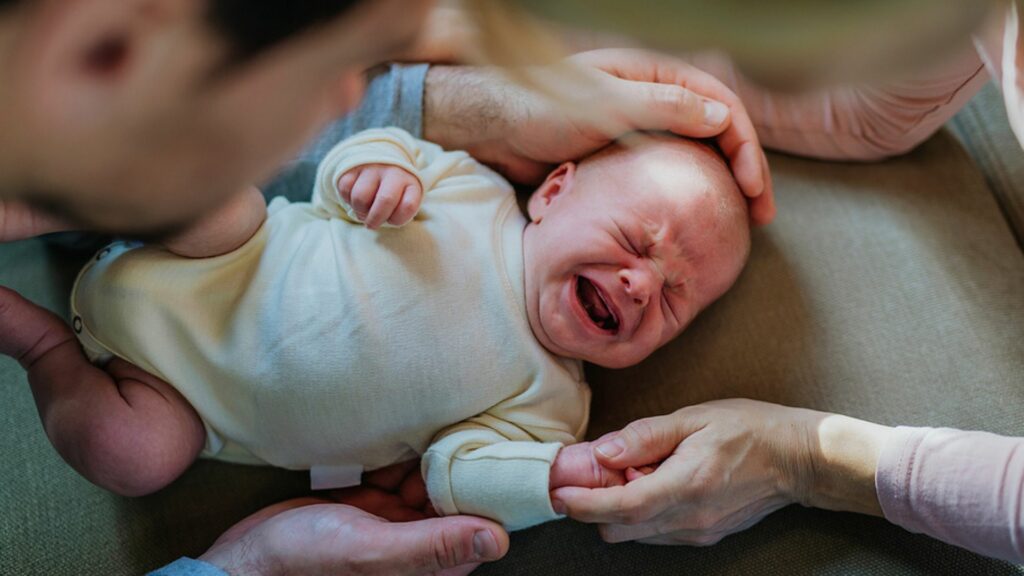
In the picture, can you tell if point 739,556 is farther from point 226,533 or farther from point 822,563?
point 226,533

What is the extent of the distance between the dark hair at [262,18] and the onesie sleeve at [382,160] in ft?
2.48

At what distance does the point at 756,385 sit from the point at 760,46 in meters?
0.92

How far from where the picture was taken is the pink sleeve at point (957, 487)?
0.90 metres

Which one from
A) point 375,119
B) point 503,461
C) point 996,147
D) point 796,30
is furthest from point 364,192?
point 996,147

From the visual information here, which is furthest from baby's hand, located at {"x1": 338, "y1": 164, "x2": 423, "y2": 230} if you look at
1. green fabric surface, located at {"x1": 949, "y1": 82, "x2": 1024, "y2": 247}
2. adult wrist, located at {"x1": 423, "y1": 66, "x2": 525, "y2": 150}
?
green fabric surface, located at {"x1": 949, "y1": 82, "x2": 1024, "y2": 247}

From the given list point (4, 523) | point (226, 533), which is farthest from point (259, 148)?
point (4, 523)

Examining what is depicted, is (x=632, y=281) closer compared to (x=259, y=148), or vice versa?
(x=259, y=148)

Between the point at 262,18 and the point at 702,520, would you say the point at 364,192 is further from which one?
the point at 262,18

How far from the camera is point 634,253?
112 centimetres

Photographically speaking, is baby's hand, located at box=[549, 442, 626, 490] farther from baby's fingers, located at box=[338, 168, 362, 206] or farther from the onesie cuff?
baby's fingers, located at box=[338, 168, 362, 206]

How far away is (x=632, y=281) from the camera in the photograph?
1076mm

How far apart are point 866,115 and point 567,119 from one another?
19.9 inches

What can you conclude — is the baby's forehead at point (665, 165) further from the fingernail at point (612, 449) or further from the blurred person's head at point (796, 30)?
the blurred person's head at point (796, 30)

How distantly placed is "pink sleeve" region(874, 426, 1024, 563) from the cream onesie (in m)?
0.43
